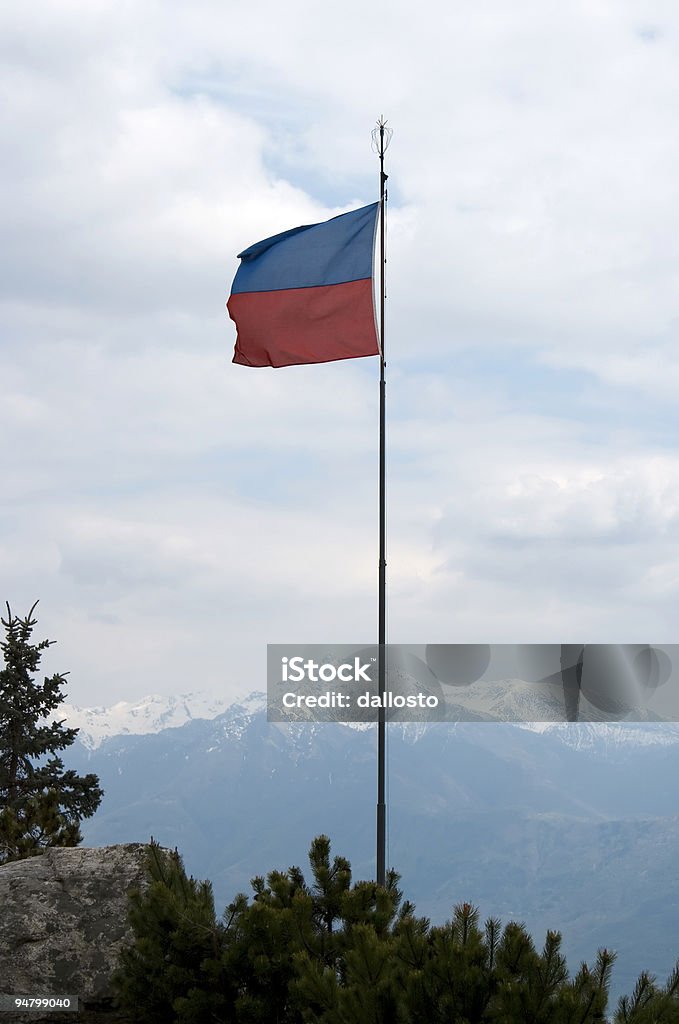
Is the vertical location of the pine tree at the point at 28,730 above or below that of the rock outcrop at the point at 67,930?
above

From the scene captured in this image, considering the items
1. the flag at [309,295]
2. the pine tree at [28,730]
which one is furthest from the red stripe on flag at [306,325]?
the pine tree at [28,730]

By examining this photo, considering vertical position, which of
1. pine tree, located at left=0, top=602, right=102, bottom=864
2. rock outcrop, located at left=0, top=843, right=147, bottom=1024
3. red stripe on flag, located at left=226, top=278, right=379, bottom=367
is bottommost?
rock outcrop, located at left=0, top=843, right=147, bottom=1024

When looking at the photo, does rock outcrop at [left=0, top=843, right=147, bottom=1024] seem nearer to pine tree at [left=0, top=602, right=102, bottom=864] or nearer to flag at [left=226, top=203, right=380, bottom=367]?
flag at [left=226, top=203, right=380, bottom=367]

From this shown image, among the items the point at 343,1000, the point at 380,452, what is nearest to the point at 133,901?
the point at 343,1000

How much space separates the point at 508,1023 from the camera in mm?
8516

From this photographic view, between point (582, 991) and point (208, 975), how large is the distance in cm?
402

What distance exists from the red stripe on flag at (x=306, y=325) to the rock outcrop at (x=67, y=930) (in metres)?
8.64

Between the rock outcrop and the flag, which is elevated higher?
the flag

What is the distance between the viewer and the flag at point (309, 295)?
1941 centimetres

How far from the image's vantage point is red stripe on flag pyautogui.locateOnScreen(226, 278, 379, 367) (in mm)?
19328

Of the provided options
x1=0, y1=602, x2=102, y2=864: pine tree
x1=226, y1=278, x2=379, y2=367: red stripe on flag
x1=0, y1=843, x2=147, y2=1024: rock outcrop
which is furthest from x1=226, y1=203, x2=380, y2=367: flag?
x1=0, y1=602, x2=102, y2=864: pine tree

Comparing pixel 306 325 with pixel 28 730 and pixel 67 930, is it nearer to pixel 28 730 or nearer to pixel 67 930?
pixel 67 930

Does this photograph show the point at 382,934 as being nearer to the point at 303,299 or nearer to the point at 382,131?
the point at 303,299

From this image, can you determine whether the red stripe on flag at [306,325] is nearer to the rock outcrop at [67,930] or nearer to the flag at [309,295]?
the flag at [309,295]
